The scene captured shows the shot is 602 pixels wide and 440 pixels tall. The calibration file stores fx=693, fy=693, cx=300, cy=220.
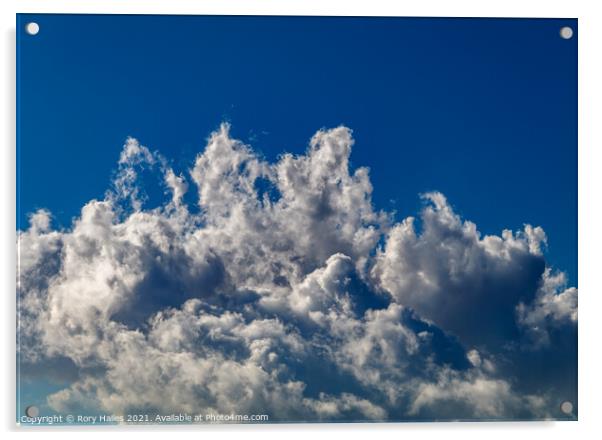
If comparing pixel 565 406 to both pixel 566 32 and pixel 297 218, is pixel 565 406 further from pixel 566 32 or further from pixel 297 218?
pixel 566 32

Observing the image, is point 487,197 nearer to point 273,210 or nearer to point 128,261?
Result: point 273,210

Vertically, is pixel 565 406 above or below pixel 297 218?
below

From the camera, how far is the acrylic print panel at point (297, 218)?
524 cm

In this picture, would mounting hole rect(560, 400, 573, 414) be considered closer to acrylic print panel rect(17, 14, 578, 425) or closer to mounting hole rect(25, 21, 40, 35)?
acrylic print panel rect(17, 14, 578, 425)

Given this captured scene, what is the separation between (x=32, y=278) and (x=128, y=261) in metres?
0.72

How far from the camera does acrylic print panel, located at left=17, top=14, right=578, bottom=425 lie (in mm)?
5238

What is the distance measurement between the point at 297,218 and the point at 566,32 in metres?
2.56

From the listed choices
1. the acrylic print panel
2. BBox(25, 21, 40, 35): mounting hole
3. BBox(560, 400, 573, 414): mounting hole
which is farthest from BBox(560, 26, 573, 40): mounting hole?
BBox(25, 21, 40, 35): mounting hole

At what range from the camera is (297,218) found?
5.40 metres

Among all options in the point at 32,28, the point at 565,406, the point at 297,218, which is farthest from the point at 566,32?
the point at 32,28

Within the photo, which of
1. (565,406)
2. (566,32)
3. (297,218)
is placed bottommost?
(565,406)

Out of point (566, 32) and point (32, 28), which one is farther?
point (566, 32)

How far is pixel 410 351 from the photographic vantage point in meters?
5.30
